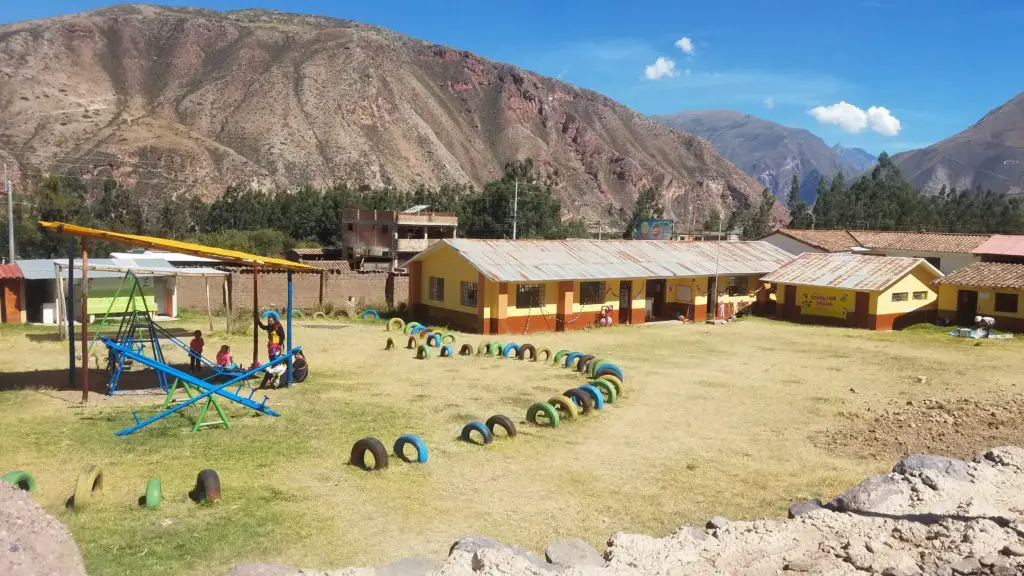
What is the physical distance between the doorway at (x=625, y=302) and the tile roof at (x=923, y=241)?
21977mm

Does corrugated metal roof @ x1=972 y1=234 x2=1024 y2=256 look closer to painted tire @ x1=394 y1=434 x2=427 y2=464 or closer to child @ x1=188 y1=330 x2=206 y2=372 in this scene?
painted tire @ x1=394 y1=434 x2=427 y2=464

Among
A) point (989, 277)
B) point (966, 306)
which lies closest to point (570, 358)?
point (989, 277)

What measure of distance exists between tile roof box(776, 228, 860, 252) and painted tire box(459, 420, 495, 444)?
111 feet

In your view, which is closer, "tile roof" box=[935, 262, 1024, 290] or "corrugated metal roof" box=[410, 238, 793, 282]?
"corrugated metal roof" box=[410, 238, 793, 282]

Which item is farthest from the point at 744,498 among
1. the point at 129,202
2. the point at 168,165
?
the point at 168,165

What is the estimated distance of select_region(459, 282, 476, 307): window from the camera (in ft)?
88.9

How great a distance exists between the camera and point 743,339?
26.4 meters

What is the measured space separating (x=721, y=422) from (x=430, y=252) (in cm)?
1721

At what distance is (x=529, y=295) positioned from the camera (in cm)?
2717

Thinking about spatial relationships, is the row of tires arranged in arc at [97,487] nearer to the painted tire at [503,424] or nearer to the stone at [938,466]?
the painted tire at [503,424]

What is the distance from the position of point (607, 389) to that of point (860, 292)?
721 inches

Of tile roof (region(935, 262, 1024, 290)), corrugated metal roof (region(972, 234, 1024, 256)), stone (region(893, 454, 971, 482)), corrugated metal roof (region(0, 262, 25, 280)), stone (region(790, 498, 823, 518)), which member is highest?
corrugated metal roof (region(972, 234, 1024, 256))

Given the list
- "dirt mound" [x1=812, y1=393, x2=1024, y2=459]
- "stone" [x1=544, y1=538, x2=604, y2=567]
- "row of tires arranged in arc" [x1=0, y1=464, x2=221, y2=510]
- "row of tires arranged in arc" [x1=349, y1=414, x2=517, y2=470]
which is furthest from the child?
"dirt mound" [x1=812, y1=393, x2=1024, y2=459]

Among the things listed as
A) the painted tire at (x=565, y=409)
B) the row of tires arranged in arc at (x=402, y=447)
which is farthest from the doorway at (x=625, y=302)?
the row of tires arranged in arc at (x=402, y=447)
